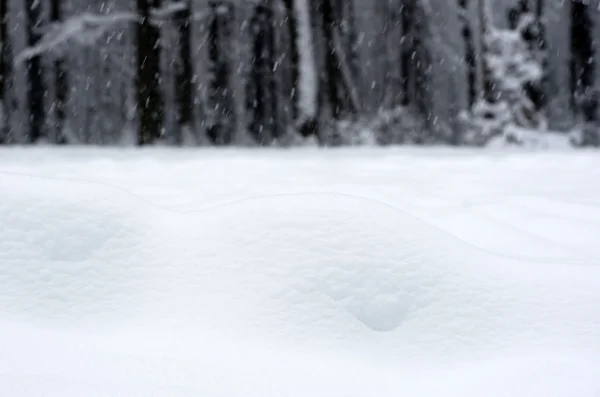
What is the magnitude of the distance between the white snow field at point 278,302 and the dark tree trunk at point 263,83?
43.9 feet

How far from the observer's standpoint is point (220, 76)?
56.0 feet

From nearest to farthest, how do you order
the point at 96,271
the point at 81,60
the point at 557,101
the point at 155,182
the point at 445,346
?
the point at 445,346
the point at 96,271
the point at 155,182
the point at 81,60
the point at 557,101

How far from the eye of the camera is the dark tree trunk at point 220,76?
1614 centimetres

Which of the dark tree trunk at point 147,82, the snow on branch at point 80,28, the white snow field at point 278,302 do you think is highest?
the snow on branch at point 80,28

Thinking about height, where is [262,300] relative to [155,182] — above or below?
below

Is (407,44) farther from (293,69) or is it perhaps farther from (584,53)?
(293,69)

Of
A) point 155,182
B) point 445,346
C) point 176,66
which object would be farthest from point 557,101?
point 445,346

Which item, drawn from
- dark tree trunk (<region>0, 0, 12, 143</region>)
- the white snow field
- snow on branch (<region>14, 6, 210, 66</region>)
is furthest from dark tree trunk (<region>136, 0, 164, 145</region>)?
the white snow field

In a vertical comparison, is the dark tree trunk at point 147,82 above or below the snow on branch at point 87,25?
below

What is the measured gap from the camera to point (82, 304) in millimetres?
2312

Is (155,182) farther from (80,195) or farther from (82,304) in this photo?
(82,304)

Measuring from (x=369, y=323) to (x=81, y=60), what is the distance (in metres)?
16.2

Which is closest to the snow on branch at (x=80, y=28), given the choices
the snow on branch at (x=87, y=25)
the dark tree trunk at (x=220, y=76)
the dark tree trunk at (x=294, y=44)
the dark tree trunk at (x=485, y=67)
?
the snow on branch at (x=87, y=25)

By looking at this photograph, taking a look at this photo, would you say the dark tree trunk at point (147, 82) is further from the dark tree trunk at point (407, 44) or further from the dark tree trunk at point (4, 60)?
the dark tree trunk at point (407, 44)
